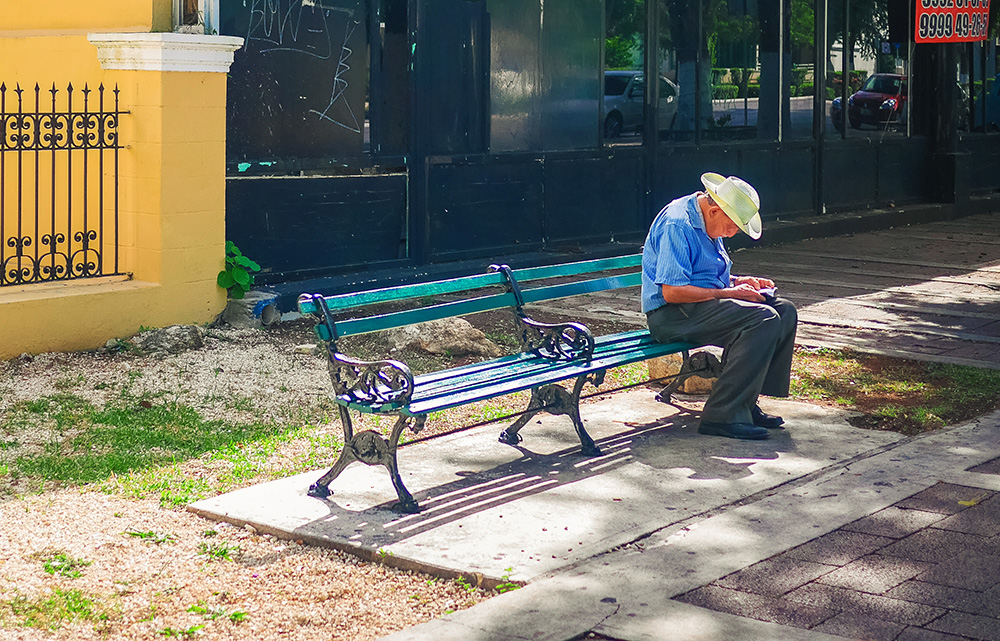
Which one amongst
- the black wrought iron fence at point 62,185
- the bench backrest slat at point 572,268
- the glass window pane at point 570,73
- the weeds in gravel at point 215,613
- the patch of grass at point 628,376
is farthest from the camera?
the glass window pane at point 570,73

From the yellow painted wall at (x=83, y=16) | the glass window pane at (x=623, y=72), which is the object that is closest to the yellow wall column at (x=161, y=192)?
the yellow painted wall at (x=83, y=16)

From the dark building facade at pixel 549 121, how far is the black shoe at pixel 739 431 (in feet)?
13.5

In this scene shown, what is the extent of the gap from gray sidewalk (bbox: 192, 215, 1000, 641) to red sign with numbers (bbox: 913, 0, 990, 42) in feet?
34.3

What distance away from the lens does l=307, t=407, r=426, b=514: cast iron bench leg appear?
17.0ft

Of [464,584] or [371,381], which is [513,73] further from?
[464,584]

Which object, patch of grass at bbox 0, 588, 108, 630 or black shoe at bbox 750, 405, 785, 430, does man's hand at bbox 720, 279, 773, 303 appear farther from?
patch of grass at bbox 0, 588, 108, 630

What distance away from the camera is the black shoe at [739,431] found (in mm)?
6301

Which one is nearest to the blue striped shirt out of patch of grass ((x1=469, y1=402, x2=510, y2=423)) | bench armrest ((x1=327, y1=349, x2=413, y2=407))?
patch of grass ((x1=469, y1=402, x2=510, y2=423))

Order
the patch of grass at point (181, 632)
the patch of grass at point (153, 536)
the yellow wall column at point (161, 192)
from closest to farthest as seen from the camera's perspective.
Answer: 1. the patch of grass at point (181, 632)
2. the patch of grass at point (153, 536)
3. the yellow wall column at point (161, 192)

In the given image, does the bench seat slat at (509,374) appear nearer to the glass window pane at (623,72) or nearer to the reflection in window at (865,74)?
the glass window pane at (623,72)

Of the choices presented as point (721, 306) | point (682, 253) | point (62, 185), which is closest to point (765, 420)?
point (721, 306)

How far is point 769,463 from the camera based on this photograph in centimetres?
589

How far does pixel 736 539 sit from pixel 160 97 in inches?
196

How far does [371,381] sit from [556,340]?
126 centimetres
